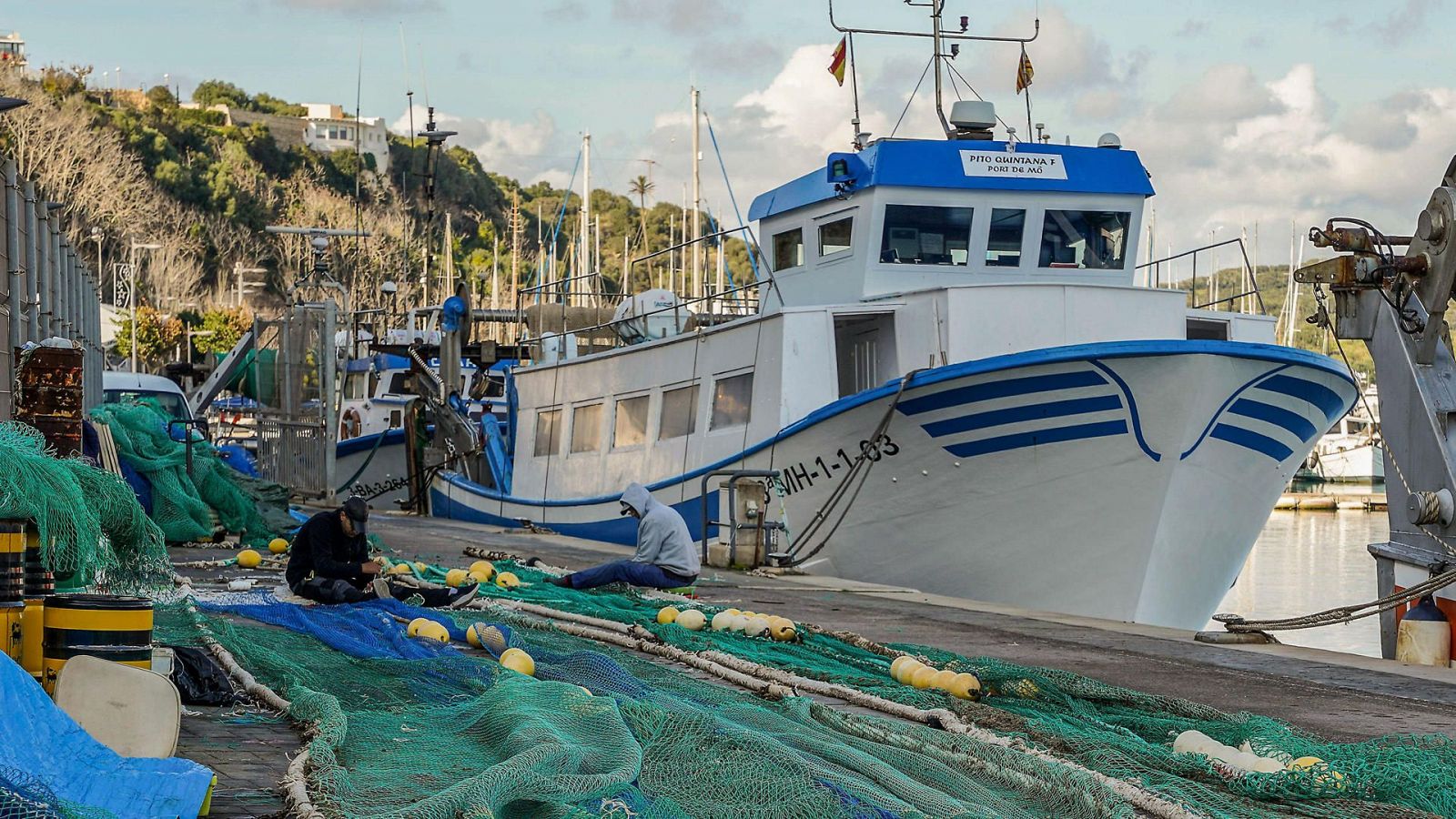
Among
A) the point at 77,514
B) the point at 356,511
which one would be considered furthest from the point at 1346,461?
the point at 77,514

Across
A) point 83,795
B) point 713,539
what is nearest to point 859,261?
point 713,539

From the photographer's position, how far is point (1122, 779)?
5.02 metres

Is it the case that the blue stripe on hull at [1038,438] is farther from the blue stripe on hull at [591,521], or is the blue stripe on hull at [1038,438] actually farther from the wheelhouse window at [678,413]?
the wheelhouse window at [678,413]

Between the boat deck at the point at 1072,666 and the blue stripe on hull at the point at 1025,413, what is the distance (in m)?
1.43

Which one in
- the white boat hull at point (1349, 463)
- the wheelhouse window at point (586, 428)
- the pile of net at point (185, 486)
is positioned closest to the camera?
the pile of net at point (185, 486)

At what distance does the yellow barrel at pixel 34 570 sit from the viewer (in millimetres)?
5414

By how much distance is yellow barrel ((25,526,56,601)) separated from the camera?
5.41m

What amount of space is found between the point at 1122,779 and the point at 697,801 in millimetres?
1513

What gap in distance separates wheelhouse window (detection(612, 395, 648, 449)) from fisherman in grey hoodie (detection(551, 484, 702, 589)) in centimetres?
589

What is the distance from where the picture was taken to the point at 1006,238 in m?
15.3

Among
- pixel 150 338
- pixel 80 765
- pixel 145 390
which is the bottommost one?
pixel 80 765

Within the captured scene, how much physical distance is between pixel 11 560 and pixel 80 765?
138cm

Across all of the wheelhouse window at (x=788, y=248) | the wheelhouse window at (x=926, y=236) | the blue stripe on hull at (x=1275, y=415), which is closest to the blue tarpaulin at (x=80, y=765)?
the blue stripe on hull at (x=1275, y=415)

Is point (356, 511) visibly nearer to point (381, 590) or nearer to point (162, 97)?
point (381, 590)
